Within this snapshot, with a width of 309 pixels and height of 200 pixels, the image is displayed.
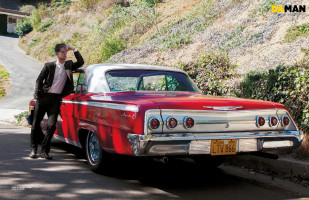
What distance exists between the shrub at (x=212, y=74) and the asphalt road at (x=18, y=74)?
8881 millimetres

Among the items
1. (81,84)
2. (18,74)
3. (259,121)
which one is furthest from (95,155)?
(18,74)

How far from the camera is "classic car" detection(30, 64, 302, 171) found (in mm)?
4535

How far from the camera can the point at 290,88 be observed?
281 inches

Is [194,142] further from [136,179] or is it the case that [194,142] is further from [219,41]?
[219,41]

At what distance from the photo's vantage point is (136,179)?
217 inches

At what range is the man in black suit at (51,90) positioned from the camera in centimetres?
645

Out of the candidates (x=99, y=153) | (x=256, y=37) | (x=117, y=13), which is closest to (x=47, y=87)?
(x=99, y=153)

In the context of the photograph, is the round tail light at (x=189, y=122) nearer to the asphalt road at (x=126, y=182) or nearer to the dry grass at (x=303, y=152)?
the asphalt road at (x=126, y=182)

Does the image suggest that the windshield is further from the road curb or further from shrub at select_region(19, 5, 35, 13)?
shrub at select_region(19, 5, 35, 13)

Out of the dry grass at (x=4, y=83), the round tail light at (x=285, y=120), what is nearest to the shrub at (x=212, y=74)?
the round tail light at (x=285, y=120)

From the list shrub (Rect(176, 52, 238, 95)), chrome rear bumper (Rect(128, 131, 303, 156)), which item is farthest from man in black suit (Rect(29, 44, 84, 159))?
shrub (Rect(176, 52, 238, 95))

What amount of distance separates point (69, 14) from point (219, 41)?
2949 centimetres

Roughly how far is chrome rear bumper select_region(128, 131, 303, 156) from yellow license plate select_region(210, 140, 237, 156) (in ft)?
0.15

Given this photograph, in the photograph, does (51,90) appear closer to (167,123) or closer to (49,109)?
(49,109)
